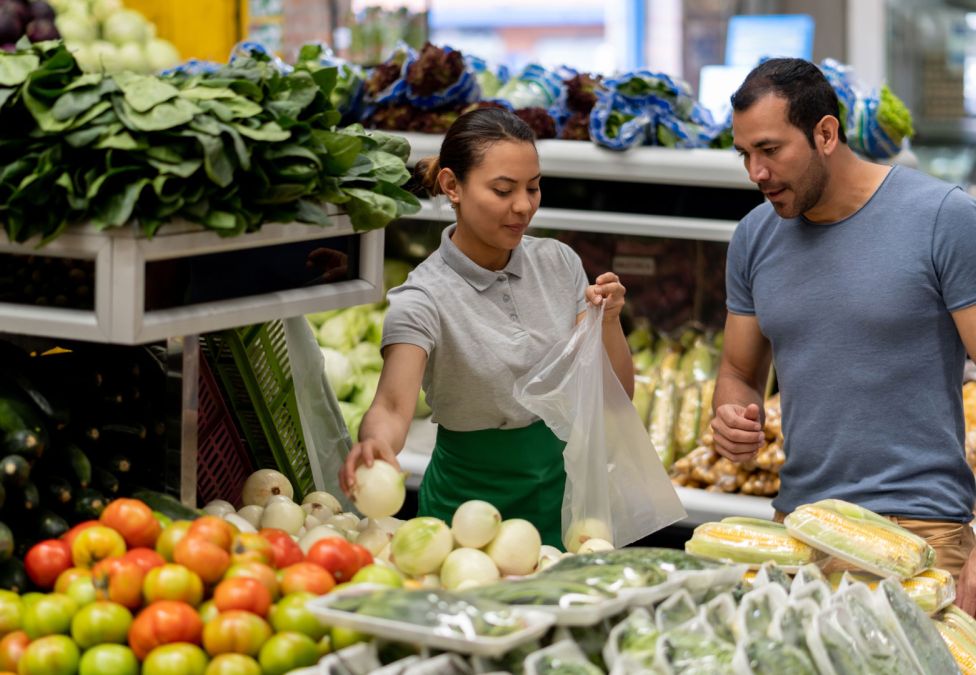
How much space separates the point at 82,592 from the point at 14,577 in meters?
0.21

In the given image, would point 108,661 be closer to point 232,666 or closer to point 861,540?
point 232,666

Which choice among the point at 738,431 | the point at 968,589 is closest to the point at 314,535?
the point at 738,431

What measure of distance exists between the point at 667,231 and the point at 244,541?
241 centimetres

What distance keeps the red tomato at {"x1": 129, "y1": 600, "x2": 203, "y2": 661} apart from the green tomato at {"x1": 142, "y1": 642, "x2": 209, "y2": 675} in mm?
17

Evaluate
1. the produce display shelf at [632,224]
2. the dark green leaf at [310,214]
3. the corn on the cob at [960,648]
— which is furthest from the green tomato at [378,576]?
the produce display shelf at [632,224]

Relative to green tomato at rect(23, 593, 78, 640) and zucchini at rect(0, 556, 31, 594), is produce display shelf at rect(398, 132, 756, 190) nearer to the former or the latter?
zucchini at rect(0, 556, 31, 594)

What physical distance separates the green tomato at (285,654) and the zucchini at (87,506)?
0.56 m

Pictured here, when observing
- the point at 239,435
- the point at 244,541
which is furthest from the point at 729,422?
the point at 244,541

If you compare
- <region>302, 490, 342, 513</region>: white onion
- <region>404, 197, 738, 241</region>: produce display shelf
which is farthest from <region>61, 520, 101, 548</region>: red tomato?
<region>404, 197, 738, 241</region>: produce display shelf

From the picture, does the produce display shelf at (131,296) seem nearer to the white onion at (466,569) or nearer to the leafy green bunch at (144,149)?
the leafy green bunch at (144,149)

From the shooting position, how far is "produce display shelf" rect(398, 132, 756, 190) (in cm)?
410

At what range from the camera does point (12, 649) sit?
1851 mm

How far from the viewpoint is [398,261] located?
486 cm

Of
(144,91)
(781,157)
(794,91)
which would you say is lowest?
(781,157)
